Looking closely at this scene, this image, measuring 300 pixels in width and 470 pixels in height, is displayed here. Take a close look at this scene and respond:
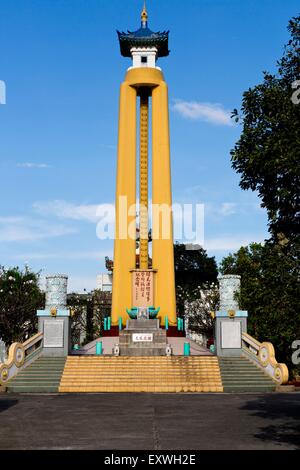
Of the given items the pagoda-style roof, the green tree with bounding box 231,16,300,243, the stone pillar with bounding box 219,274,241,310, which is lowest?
the stone pillar with bounding box 219,274,241,310

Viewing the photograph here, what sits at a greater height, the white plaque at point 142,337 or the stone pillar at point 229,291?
the stone pillar at point 229,291

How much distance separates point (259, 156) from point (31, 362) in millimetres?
19576

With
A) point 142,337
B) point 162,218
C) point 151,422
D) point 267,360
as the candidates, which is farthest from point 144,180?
point 151,422

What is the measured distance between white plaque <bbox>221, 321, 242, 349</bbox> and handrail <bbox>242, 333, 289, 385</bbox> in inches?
13.7

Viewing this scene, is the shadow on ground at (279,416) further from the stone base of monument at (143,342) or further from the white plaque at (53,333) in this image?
the white plaque at (53,333)

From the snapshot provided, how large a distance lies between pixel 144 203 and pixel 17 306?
A: 14.5 meters

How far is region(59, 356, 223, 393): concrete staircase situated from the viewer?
2695 centimetres

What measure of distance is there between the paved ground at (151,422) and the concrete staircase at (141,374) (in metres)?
3.59

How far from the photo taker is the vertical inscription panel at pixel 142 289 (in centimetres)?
4359

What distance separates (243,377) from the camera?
92.3ft

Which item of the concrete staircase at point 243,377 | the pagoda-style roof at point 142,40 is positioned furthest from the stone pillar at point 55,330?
the pagoda-style roof at point 142,40

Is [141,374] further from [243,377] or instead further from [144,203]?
[144,203]

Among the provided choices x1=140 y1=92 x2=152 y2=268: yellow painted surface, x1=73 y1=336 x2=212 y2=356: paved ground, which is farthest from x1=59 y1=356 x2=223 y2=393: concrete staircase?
x1=140 y1=92 x2=152 y2=268: yellow painted surface

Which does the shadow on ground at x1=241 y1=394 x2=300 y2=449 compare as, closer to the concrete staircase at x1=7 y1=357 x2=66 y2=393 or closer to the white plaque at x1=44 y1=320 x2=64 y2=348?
the concrete staircase at x1=7 y1=357 x2=66 y2=393
